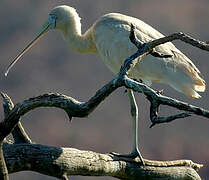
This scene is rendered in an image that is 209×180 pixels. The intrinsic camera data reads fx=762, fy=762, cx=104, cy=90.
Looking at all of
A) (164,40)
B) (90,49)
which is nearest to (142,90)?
(164,40)

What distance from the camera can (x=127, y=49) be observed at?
6418 mm

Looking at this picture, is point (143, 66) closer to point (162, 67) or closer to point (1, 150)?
point (162, 67)

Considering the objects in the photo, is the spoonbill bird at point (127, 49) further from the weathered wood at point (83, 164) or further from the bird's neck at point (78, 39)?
the weathered wood at point (83, 164)

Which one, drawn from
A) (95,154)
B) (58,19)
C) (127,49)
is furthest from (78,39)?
(95,154)

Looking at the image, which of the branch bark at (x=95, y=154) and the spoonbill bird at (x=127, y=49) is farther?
the spoonbill bird at (x=127, y=49)

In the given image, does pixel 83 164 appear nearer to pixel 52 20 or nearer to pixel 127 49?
pixel 127 49

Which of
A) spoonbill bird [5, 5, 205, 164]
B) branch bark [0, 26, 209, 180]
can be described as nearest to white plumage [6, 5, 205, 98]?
spoonbill bird [5, 5, 205, 164]

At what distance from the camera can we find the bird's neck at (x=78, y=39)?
6746mm

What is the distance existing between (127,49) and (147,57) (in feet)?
0.63

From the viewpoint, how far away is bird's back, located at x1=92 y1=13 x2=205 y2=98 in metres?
6.11

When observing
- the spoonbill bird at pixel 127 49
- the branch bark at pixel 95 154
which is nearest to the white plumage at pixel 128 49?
the spoonbill bird at pixel 127 49

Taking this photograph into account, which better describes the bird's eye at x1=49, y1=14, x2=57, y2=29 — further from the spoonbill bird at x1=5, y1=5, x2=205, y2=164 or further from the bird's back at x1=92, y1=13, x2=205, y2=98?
the bird's back at x1=92, y1=13, x2=205, y2=98

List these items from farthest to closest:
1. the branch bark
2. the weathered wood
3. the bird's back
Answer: the bird's back < the weathered wood < the branch bark

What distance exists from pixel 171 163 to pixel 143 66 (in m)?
1.54
